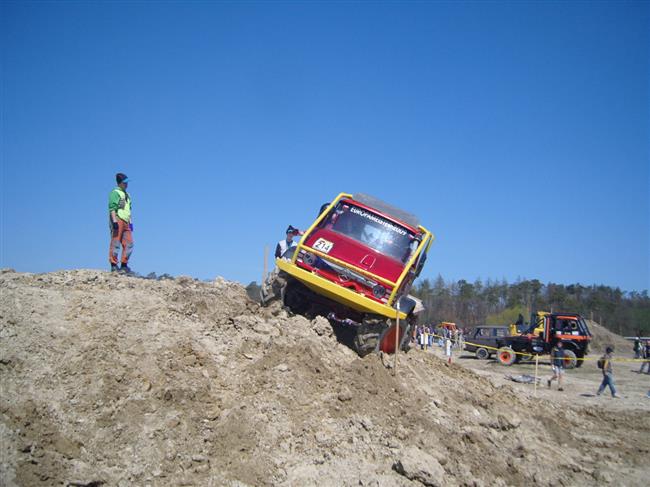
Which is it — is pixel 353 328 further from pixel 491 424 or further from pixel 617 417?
pixel 617 417

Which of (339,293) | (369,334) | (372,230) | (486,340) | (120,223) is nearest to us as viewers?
(339,293)

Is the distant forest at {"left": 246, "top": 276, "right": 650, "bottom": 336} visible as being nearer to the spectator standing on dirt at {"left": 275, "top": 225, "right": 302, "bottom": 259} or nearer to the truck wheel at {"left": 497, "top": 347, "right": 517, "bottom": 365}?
the truck wheel at {"left": 497, "top": 347, "right": 517, "bottom": 365}

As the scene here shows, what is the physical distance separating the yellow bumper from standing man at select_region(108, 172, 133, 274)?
2.70 m

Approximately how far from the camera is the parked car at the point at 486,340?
2598cm

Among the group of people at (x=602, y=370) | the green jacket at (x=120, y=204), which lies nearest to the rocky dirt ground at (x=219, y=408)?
the green jacket at (x=120, y=204)

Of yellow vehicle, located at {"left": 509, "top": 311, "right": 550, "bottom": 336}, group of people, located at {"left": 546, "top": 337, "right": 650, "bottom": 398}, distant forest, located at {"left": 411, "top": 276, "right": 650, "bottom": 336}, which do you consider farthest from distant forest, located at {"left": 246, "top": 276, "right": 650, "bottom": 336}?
group of people, located at {"left": 546, "top": 337, "right": 650, "bottom": 398}

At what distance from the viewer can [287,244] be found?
10.3m

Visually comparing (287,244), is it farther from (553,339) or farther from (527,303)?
(527,303)

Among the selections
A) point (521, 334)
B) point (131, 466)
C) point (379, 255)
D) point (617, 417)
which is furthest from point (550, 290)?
point (131, 466)

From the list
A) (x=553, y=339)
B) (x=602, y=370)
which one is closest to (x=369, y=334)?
(x=602, y=370)

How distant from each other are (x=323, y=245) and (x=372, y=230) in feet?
3.57

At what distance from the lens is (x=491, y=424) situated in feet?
26.9

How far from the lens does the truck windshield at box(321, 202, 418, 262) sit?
31.3 ft

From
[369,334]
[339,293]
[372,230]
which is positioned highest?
[372,230]
